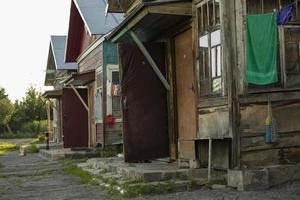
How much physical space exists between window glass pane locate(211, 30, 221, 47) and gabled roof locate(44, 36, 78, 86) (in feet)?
72.4

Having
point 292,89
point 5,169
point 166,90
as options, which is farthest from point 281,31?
point 5,169

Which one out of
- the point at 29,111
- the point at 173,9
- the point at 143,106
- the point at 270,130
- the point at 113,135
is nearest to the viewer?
the point at 270,130

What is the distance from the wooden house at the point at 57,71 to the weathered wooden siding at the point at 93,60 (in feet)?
21.3

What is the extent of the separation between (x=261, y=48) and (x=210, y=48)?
1.10m

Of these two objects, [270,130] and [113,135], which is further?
[113,135]

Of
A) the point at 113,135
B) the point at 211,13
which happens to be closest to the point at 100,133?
the point at 113,135

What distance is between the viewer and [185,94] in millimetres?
12547

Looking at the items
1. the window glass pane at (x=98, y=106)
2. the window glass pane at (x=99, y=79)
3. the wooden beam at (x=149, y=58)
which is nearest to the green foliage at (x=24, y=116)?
the window glass pane at (x=98, y=106)

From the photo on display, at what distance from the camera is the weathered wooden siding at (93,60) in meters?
21.1

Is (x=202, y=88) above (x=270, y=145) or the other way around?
above

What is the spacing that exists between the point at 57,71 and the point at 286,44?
89.8ft

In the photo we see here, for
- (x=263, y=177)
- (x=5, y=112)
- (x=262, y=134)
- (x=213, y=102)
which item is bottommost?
(x=263, y=177)

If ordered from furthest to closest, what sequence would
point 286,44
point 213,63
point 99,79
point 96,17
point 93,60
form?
point 96,17, point 93,60, point 99,79, point 213,63, point 286,44

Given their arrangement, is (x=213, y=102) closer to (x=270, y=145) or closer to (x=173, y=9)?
(x=270, y=145)
